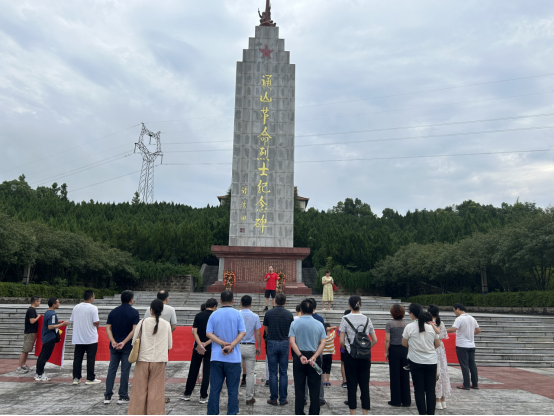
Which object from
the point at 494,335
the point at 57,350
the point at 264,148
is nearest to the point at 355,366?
the point at 57,350

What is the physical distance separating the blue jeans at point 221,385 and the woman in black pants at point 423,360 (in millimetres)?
1946

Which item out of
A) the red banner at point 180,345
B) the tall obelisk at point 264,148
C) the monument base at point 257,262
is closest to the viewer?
the red banner at point 180,345

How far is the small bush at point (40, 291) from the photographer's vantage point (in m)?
16.2

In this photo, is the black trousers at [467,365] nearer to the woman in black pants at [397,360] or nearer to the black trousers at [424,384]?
the woman in black pants at [397,360]

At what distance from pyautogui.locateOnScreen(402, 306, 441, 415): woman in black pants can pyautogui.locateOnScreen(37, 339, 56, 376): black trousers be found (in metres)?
5.24

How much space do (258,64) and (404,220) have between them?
100ft

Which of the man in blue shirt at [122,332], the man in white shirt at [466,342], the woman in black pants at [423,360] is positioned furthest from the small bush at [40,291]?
the woman in black pants at [423,360]

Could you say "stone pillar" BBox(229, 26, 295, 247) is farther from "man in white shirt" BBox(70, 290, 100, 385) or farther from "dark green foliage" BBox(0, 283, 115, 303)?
"man in white shirt" BBox(70, 290, 100, 385)

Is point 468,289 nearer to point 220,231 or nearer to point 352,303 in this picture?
point 220,231

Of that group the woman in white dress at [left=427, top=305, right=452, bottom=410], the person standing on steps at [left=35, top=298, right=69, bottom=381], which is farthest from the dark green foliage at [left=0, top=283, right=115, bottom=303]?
the woman in white dress at [left=427, top=305, right=452, bottom=410]

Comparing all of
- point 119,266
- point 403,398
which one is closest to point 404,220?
point 119,266

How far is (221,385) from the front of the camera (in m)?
4.54

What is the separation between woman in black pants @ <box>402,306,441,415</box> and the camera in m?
4.75

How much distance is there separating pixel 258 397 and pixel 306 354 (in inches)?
55.2
